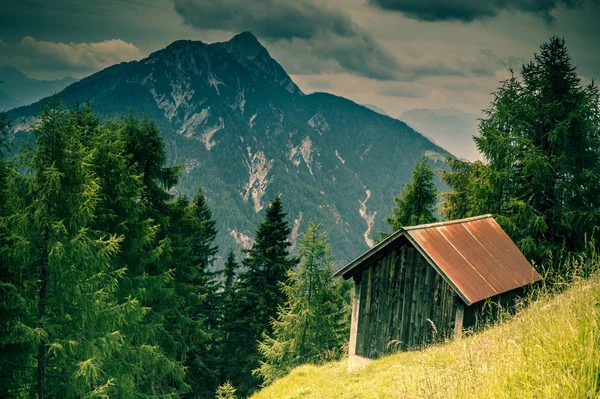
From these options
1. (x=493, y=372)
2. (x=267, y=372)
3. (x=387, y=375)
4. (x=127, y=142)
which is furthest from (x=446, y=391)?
(x=267, y=372)

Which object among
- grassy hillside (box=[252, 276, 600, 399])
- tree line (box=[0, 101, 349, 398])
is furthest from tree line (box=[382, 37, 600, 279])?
grassy hillside (box=[252, 276, 600, 399])

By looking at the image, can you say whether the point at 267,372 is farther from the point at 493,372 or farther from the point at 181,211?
the point at 493,372

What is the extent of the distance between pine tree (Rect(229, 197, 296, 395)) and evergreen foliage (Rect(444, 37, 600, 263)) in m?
13.5

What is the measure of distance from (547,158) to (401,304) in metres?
12.0

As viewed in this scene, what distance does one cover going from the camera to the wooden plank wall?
13.4 metres

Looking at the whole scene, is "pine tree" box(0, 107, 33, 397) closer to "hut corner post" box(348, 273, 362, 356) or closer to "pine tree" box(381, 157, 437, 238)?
"hut corner post" box(348, 273, 362, 356)

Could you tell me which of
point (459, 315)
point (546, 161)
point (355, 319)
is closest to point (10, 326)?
point (355, 319)

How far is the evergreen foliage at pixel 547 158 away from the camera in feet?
64.6

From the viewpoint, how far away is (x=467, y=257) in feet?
48.3

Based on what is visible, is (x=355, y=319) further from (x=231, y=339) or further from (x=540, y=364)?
(x=231, y=339)

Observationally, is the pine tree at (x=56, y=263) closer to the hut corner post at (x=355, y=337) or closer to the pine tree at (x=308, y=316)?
the hut corner post at (x=355, y=337)

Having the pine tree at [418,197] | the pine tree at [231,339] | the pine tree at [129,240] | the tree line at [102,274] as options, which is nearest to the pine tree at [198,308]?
the tree line at [102,274]

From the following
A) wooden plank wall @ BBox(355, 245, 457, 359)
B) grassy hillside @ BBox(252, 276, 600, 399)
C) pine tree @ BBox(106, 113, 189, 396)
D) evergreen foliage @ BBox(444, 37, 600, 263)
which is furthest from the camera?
evergreen foliage @ BBox(444, 37, 600, 263)

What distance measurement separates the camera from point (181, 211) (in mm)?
18922
